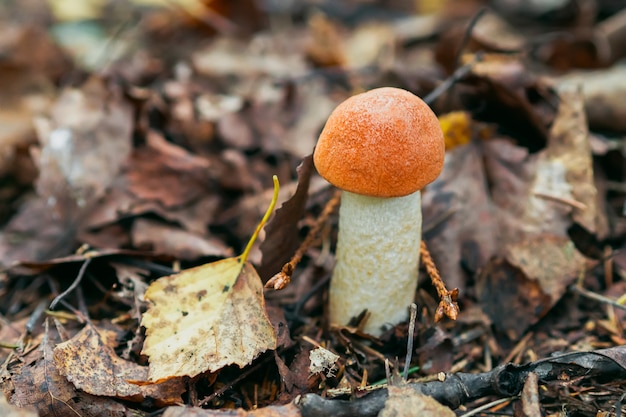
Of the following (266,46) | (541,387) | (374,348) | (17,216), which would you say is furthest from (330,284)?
(266,46)

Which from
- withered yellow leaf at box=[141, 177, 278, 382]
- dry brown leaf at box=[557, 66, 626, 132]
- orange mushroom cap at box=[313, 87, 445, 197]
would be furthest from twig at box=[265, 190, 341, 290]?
dry brown leaf at box=[557, 66, 626, 132]

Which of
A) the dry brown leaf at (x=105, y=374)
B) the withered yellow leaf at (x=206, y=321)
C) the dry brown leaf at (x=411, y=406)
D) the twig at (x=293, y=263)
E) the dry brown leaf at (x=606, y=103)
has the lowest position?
the dry brown leaf at (x=105, y=374)

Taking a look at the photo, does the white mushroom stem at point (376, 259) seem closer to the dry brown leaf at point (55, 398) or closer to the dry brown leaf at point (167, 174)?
the dry brown leaf at point (55, 398)

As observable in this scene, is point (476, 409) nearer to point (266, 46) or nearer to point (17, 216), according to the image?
point (17, 216)

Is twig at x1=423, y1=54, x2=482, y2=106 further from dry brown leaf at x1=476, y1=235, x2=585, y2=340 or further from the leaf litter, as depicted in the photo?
dry brown leaf at x1=476, y1=235, x2=585, y2=340

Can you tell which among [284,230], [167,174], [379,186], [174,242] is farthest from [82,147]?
[379,186]

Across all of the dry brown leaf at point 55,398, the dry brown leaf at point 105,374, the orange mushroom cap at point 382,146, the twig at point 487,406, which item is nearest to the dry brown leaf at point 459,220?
the twig at point 487,406

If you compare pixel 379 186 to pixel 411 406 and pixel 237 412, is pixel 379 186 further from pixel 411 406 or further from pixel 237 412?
pixel 237 412
